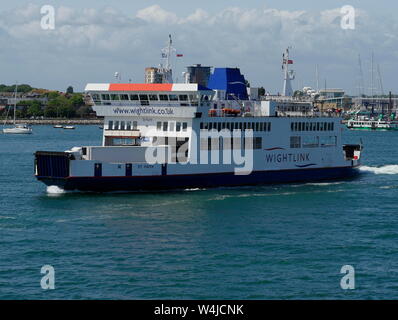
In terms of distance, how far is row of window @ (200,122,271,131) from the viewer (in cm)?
4672

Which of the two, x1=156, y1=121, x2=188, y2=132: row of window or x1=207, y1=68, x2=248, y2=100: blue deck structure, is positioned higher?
x1=207, y1=68, x2=248, y2=100: blue deck structure

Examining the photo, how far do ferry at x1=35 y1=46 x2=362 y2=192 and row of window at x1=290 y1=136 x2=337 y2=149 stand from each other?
82 millimetres

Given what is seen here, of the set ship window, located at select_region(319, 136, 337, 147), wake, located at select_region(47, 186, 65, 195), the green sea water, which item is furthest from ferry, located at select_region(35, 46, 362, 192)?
the green sea water

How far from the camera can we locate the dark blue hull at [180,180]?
139 ft

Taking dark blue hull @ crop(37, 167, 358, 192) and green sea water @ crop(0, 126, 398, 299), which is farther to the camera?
dark blue hull @ crop(37, 167, 358, 192)

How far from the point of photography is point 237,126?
48.5 m

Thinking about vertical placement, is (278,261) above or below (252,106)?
below

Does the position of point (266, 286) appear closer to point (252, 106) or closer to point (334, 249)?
point (334, 249)

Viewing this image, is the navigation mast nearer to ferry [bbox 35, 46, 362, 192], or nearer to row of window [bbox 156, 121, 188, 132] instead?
ferry [bbox 35, 46, 362, 192]

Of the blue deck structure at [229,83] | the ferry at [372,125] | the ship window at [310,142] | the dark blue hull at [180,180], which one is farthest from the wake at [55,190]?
the ferry at [372,125]

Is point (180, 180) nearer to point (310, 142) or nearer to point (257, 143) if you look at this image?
point (257, 143)

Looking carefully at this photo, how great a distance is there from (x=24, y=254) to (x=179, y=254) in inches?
240
